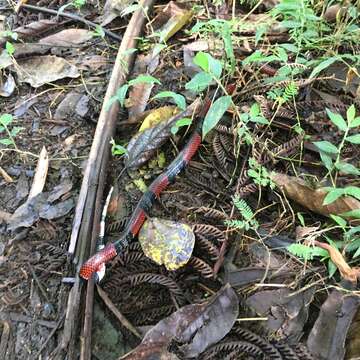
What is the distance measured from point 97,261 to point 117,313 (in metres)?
0.25

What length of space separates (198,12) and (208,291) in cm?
186

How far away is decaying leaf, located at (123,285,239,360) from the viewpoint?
2049 mm

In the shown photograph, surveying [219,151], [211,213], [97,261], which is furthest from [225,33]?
[97,261]

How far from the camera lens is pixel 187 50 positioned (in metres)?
3.17

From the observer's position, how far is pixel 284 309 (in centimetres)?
214

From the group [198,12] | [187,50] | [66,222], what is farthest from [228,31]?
[66,222]

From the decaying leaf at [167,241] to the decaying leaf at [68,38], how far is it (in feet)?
5.14

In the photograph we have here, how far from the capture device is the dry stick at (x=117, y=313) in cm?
218

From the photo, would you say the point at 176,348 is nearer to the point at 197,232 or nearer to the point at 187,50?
the point at 197,232

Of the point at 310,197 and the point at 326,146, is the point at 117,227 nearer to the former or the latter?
the point at 310,197

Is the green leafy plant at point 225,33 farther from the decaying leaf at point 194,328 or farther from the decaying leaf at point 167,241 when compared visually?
the decaying leaf at point 194,328

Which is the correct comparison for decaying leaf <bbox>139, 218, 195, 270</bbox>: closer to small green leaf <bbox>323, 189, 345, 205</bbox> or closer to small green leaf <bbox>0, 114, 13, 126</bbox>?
small green leaf <bbox>323, 189, 345, 205</bbox>

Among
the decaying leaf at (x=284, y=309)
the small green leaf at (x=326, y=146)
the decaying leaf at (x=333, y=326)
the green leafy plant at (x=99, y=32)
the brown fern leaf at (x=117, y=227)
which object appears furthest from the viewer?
the green leafy plant at (x=99, y=32)

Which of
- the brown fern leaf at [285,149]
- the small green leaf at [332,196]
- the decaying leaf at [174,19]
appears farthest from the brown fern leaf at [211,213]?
the decaying leaf at [174,19]
